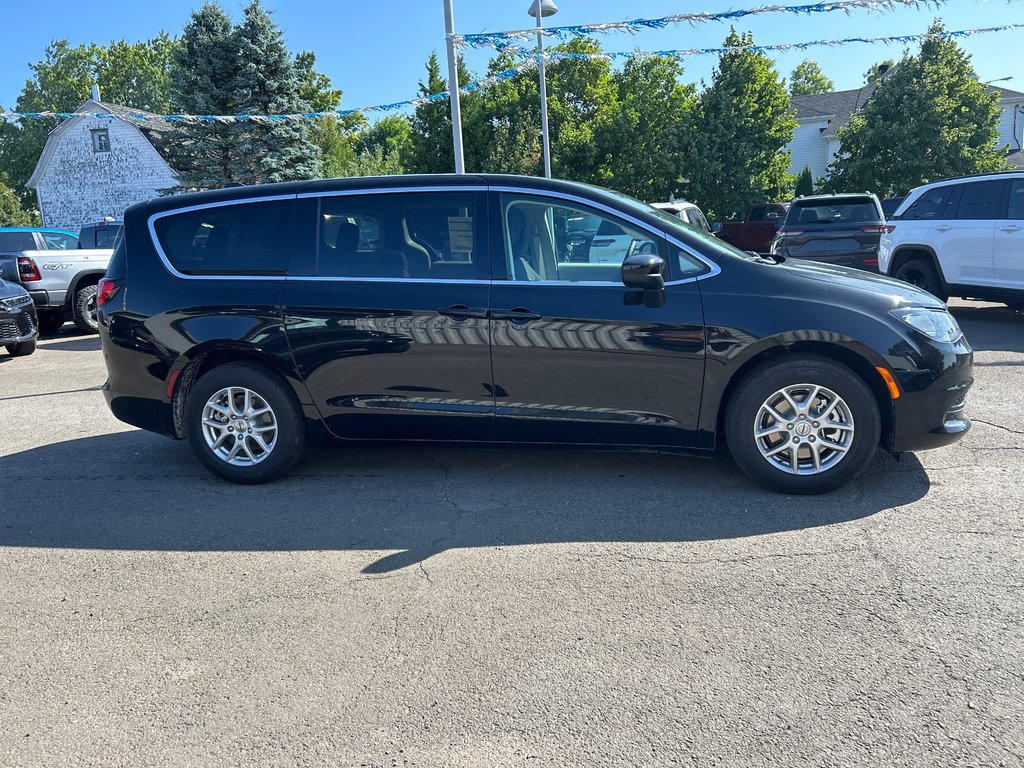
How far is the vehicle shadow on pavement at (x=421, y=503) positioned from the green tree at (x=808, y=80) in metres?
93.4

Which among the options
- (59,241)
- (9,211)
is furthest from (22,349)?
(9,211)

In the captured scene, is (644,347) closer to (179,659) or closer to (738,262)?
(738,262)

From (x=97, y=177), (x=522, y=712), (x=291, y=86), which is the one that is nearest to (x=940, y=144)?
(x=291, y=86)

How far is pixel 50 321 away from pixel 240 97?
12.3m

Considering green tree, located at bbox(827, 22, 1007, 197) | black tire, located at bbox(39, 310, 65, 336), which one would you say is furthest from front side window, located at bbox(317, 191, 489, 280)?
green tree, located at bbox(827, 22, 1007, 197)

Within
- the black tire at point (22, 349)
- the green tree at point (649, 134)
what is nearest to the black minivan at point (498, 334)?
the black tire at point (22, 349)

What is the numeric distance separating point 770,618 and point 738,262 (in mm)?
2114

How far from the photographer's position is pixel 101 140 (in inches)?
1497

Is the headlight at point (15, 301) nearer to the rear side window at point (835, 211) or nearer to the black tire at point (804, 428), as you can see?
the black tire at point (804, 428)

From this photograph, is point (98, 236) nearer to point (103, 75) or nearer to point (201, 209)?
point (201, 209)

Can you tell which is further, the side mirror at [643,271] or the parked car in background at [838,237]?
the parked car in background at [838,237]

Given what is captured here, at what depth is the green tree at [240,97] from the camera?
23875mm

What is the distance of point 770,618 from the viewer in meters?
3.34

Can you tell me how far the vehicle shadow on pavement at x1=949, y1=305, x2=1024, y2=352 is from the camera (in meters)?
9.23
